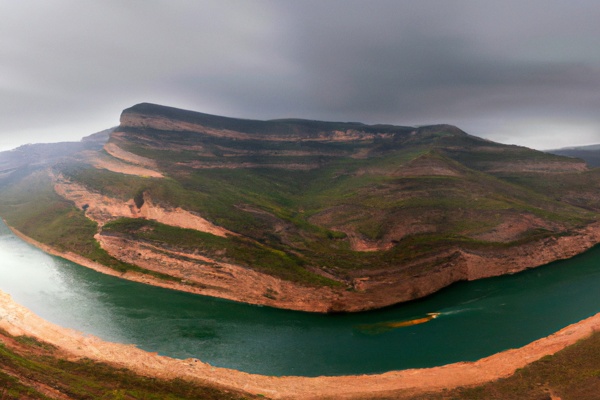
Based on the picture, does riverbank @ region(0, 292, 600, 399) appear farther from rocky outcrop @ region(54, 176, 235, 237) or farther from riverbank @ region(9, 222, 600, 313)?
rocky outcrop @ region(54, 176, 235, 237)

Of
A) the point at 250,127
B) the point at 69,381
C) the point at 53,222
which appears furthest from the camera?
the point at 250,127

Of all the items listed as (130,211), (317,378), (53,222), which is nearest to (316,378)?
(317,378)

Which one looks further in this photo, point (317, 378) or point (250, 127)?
point (250, 127)

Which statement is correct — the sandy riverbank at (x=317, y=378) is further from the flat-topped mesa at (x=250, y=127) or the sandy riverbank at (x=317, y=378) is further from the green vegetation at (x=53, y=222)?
the flat-topped mesa at (x=250, y=127)

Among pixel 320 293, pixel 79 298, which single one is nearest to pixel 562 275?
pixel 320 293

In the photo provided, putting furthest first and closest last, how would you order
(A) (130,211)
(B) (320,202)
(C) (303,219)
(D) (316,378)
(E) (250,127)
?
(E) (250,127) → (B) (320,202) → (C) (303,219) → (A) (130,211) → (D) (316,378)

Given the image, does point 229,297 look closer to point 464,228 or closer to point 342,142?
point 464,228

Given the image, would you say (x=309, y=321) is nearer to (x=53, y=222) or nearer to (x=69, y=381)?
(x=69, y=381)
